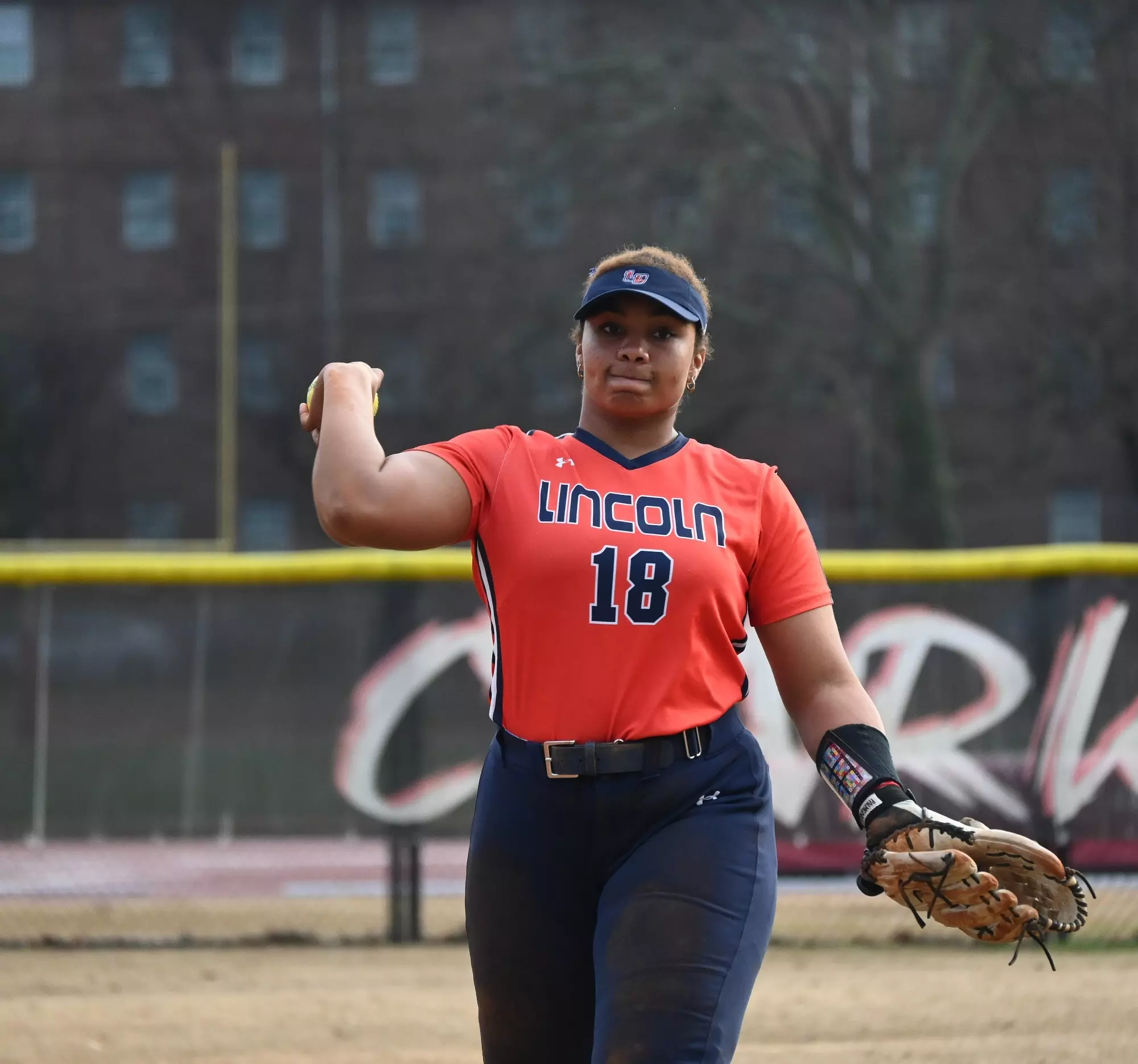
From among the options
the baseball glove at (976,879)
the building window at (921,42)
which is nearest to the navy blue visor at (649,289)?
the baseball glove at (976,879)

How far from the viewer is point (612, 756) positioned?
3.07 m

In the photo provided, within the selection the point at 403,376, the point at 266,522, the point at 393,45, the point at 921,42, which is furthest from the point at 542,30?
the point at 266,522

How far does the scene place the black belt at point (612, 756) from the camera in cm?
307

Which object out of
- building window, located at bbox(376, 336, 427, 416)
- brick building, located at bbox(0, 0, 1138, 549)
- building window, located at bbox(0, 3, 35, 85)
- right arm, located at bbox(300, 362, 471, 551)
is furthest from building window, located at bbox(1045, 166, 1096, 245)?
right arm, located at bbox(300, 362, 471, 551)

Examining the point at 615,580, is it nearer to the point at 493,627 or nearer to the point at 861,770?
the point at 493,627

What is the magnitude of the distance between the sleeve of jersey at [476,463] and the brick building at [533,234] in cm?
2496

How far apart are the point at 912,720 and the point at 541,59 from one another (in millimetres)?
25156

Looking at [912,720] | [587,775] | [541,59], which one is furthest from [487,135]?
[587,775]

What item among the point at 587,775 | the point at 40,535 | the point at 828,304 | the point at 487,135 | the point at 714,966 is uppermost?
the point at 487,135

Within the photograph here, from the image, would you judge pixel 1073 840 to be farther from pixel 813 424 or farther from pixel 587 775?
pixel 813 424

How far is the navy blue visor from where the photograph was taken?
3.21 m

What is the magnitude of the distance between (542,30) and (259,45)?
612 cm

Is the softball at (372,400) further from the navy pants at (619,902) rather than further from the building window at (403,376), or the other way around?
the building window at (403,376)

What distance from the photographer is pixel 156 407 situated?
35844 millimetres
